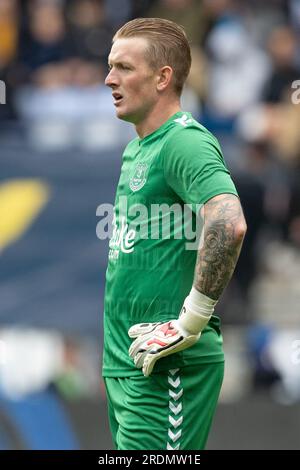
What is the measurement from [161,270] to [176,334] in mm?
340

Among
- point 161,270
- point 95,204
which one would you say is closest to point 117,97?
point 161,270

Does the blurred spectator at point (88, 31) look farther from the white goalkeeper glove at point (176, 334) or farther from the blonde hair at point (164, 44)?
the white goalkeeper glove at point (176, 334)

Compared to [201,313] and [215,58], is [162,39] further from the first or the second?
[215,58]

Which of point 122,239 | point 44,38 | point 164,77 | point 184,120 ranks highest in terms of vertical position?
point 44,38

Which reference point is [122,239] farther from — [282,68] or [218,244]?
[282,68]

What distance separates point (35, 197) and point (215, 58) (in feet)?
10.8

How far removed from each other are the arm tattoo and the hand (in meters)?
0.20

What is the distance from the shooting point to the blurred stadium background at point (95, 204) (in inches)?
340

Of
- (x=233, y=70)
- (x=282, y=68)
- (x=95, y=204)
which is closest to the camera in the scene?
(x=95, y=204)

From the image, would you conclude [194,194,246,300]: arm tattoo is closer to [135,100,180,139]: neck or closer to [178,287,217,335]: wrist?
[178,287,217,335]: wrist

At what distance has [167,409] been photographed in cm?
467

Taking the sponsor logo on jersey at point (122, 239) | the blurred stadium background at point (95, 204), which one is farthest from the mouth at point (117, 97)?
→ the blurred stadium background at point (95, 204)

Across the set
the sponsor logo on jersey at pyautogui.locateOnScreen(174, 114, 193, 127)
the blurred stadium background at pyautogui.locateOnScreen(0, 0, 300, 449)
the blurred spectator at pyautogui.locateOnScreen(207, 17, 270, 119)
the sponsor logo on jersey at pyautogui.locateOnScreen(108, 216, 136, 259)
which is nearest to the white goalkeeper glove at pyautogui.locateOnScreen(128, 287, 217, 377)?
the sponsor logo on jersey at pyautogui.locateOnScreen(108, 216, 136, 259)

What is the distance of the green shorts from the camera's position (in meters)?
4.66
